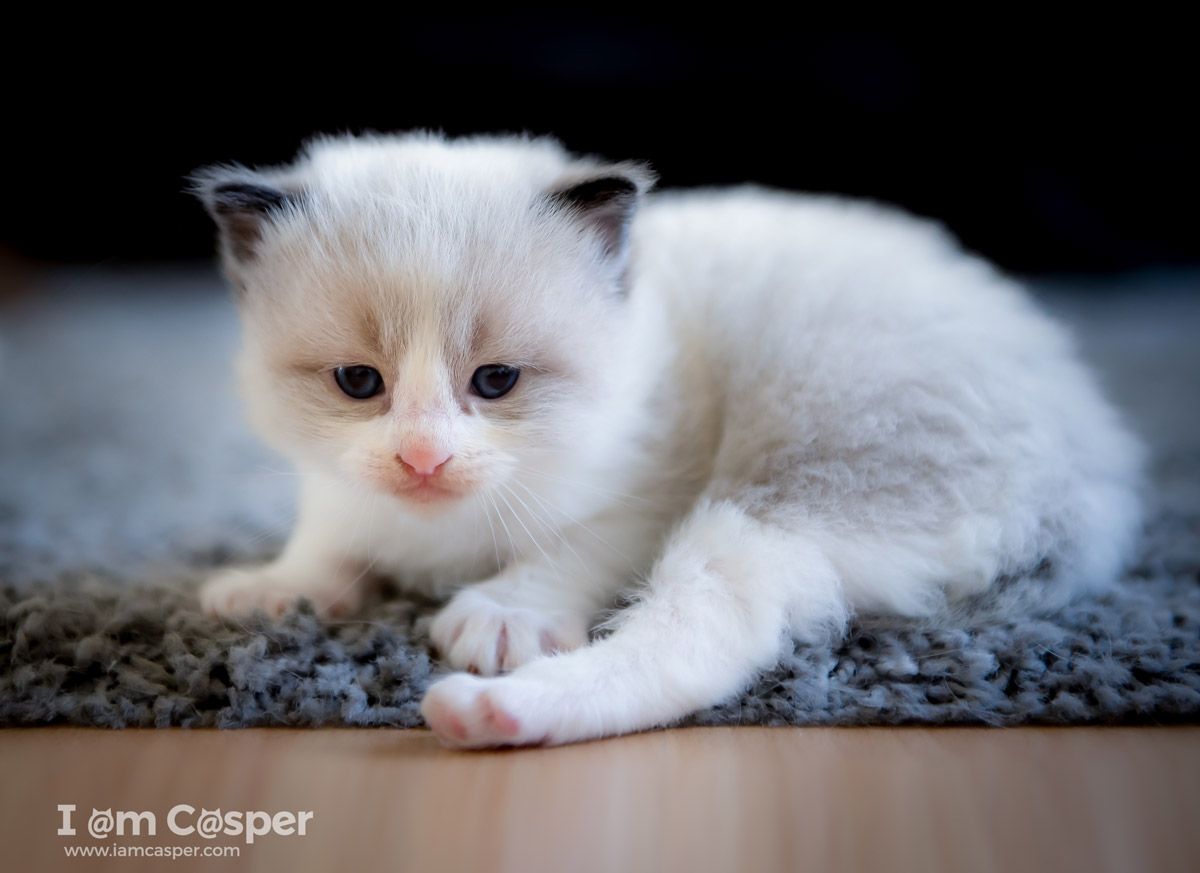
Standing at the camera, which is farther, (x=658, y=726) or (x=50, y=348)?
(x=50, y=348)

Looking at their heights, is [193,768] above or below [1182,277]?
below

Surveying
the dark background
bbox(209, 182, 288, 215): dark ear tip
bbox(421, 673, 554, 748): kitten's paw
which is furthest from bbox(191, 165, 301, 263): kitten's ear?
the dark background

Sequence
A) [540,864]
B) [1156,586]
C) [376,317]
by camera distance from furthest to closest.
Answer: [1156,586] → [376,317] → [540,864]

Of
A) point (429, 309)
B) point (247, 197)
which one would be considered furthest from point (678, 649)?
point (247, 197)

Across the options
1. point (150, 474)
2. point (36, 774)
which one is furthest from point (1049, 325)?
point (150, 474)

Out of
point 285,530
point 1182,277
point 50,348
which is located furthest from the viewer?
point 1182,277

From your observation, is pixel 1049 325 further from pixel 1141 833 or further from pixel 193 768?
pixel 193 768

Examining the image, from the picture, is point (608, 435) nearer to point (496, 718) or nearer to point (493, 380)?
point (493, 380)

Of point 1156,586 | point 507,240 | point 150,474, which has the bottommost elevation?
point 1156,586
